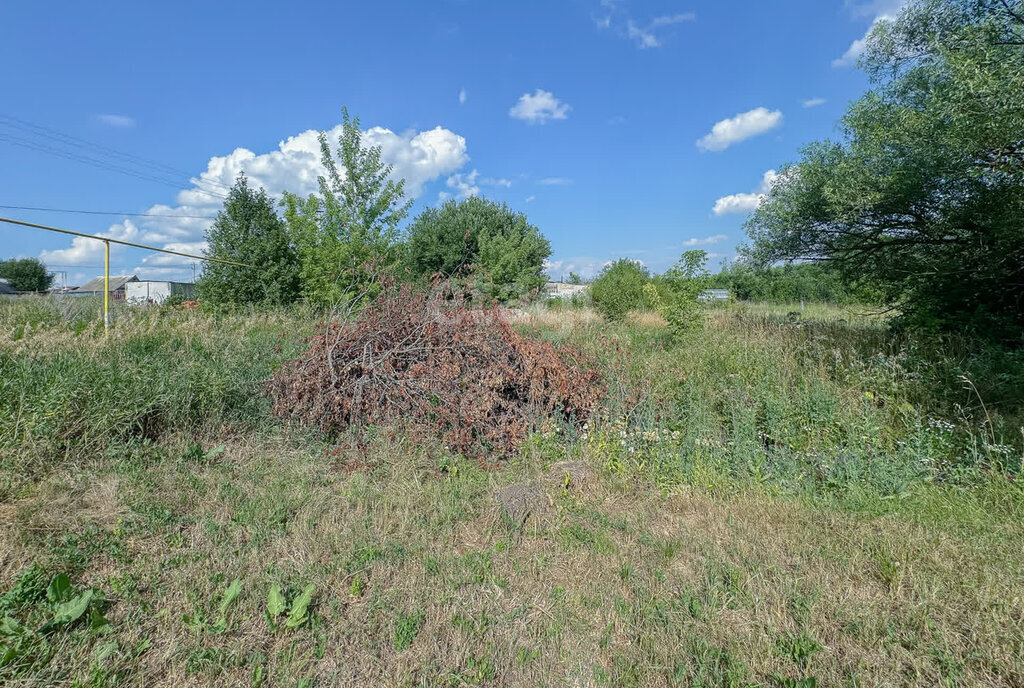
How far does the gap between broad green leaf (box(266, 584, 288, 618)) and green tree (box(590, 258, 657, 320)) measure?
14209mm

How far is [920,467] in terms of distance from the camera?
3570 mm

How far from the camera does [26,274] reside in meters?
51.1

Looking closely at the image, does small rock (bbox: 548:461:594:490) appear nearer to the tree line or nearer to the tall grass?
the tall grass

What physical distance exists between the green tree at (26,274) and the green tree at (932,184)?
7041cm

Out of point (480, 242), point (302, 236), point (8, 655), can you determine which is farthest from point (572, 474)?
point (480, 242)

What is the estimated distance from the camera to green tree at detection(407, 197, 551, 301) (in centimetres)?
1862

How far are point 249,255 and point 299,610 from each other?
43.3ft

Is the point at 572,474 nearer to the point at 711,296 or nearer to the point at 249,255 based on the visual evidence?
the point at 711,296

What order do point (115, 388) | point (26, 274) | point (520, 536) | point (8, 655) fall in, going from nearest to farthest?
point (8, 655)
point (520, 536)
point (115, 388)
point (26, 274)

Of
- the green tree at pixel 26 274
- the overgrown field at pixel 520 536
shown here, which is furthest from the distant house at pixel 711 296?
the green tree at pixel 26 274

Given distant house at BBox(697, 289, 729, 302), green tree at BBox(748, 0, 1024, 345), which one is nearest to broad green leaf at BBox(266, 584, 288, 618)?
green tree at BBox(748, 0, 1024, 345)

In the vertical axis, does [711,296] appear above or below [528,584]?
above

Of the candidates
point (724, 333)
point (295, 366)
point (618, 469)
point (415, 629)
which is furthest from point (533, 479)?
point (724, 333)

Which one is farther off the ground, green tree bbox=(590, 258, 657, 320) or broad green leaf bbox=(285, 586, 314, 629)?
green tree bbox=(590, 258, 657, 320)
